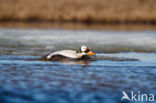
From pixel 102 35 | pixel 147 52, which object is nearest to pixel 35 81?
pixel 147 52

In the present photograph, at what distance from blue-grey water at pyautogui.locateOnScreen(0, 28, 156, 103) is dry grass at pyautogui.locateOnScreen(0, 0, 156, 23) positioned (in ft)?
15.3

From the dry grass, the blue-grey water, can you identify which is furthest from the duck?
the dry grass

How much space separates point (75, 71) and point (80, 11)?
10394 mm

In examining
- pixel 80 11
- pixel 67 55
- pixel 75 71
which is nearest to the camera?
pixel 75 71

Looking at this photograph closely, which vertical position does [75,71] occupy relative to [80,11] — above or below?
below

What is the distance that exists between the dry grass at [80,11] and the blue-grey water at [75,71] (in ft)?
15.3

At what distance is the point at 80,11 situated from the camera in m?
17.5

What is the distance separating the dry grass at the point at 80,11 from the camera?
679 inches

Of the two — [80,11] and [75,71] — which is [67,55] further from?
[80,11]

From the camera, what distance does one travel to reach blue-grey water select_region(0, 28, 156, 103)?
5.40 meters

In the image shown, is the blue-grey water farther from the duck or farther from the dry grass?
the dry grass

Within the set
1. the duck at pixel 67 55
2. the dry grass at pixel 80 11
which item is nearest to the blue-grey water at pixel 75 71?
the duck at pixel 67 55

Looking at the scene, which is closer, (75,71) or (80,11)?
(75,71)

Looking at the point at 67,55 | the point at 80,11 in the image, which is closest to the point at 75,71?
the point at 67,55
